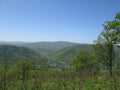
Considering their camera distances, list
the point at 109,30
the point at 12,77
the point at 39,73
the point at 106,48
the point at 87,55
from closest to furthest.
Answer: the point at 39,73 < the point at 12,77 < the point at 109,30 < the point at 106,48 < the point at 87,55

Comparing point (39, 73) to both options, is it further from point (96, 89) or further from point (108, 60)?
point (108, 60)

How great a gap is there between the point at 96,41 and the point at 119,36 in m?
14.5

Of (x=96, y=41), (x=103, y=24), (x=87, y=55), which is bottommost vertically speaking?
(x=87, y=55)

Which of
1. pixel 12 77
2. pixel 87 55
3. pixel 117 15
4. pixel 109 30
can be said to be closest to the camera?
pixel 12 77

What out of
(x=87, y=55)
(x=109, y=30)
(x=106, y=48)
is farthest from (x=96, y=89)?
(x=87, y=55)

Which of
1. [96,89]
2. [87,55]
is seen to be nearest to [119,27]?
[96,89]

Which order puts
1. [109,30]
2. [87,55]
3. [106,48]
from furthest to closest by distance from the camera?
1. [87,55]
2. [106,48]
3. [109,30]

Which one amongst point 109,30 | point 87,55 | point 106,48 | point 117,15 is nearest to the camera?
point 117,15

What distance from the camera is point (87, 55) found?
8288 cm

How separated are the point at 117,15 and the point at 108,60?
1741 cm

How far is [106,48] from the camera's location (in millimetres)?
54500

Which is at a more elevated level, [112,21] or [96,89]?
[112,21]

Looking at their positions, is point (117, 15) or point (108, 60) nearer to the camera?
point (117, 15)

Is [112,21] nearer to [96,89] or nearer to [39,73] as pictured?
[96,89]
